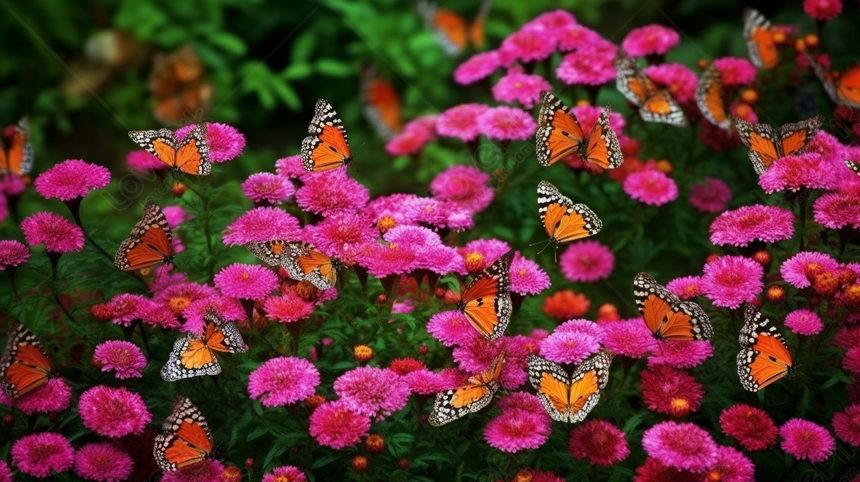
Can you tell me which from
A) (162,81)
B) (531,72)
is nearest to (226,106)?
(162,81)

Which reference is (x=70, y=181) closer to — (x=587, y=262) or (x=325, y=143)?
(x=325, y=143)

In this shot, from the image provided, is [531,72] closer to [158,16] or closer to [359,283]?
[359,283]

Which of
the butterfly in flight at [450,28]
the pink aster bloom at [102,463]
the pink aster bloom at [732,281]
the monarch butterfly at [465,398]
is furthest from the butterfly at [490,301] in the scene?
the butterfly in flight at [450,28]

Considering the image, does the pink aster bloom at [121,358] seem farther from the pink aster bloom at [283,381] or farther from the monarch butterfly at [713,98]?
the monarch butterfly at [713,98]

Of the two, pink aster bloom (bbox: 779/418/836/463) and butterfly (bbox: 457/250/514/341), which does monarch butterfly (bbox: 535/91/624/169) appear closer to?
butterfly (bbox: 457/250/514/341)

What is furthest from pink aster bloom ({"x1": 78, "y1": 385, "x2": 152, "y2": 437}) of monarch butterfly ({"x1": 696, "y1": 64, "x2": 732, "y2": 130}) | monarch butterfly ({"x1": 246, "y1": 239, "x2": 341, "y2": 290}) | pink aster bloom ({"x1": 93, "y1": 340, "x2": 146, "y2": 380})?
monarch butterfly ({"x1": 696, "y1": 64, "x2": 732, "y2": 130})

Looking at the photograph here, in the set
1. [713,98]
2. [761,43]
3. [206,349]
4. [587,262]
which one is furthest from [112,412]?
[761,43]
